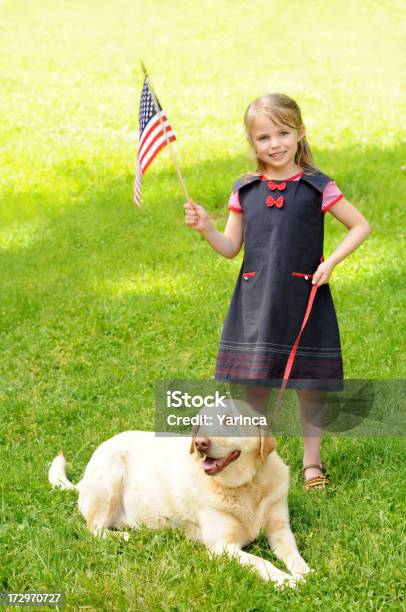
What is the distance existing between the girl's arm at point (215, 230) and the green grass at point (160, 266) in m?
1.23

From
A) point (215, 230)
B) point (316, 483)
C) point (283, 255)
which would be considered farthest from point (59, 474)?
point (283, 255)

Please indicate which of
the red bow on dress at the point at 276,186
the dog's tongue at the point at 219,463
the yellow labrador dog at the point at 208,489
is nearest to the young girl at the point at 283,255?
the red bow on dress at the point at 276,186

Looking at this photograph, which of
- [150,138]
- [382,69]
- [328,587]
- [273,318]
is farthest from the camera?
[382,69]

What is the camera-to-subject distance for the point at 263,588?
332cm

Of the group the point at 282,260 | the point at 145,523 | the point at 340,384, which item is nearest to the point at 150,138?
the point at 282,260

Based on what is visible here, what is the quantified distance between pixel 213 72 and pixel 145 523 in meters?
12.9

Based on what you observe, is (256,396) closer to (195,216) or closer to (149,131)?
(195,216)


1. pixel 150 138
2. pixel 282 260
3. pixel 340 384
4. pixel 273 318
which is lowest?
pixel 340 384

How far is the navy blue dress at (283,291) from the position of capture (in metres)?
4.11

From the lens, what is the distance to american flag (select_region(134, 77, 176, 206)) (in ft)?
14.2

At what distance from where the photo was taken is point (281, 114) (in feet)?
13.3

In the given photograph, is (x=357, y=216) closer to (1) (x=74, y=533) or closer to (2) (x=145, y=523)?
(2) (x=145, y=523)

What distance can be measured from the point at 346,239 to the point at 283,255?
13.5 inches

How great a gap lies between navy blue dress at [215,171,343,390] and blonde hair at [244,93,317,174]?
12 cm
